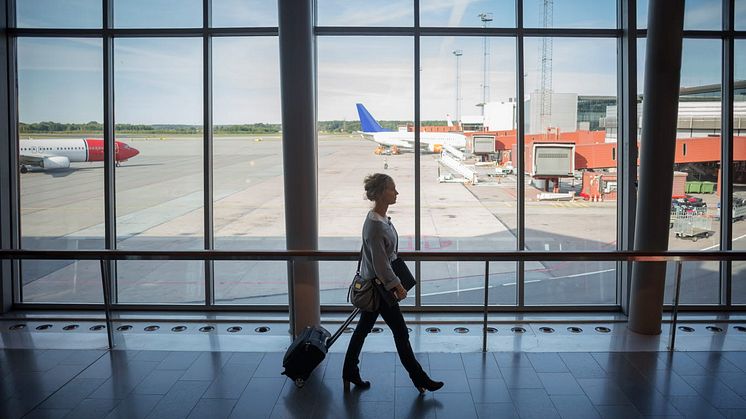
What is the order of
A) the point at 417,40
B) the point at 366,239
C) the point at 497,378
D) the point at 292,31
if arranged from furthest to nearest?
the point at 417,40, the point at 292,31, the point at 497,378, the point at 366,239

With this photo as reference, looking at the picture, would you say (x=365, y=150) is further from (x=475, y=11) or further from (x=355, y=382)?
(x=355, y=382)

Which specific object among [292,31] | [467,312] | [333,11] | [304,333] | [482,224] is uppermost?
[333,11]

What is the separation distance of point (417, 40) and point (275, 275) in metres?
3.37

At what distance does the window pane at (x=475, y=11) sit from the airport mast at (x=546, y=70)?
0.43m

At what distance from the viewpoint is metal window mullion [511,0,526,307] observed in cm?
799

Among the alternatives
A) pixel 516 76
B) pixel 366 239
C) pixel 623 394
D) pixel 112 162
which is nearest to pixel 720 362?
pixel 623 394

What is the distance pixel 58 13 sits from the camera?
8148mm

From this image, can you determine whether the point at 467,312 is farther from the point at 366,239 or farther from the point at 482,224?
the point at 366,239

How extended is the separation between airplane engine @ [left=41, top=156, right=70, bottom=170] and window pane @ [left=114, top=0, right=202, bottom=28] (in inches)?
73.5

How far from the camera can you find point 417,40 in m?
8.01

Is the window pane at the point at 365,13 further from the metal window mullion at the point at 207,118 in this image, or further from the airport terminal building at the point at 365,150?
the metal window mullion at the point at 207,118

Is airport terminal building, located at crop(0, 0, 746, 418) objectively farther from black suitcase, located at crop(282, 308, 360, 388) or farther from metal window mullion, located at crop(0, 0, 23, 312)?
black suitcase, located at crop(282, 308, 360, 388)

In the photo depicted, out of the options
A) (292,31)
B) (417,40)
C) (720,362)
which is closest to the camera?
(720,362)

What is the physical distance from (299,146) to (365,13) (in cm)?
222
